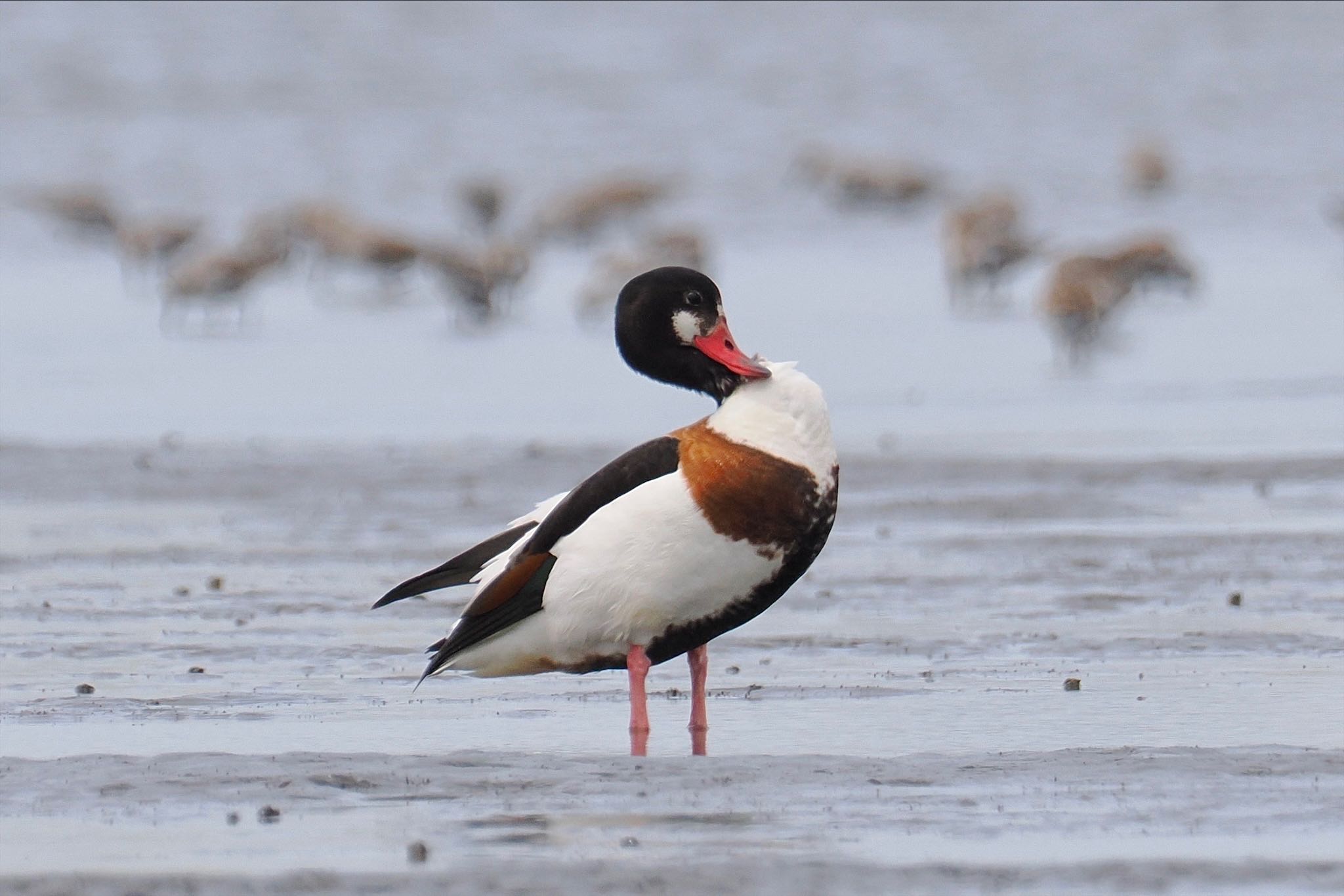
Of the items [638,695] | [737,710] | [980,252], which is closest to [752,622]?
[737,710]

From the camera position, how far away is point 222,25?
41.3 m

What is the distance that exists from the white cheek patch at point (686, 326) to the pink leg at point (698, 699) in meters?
0.78

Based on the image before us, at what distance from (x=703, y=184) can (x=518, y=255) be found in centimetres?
1002

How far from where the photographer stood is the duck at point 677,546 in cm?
625

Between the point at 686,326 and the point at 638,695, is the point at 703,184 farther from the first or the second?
the point at 638,695

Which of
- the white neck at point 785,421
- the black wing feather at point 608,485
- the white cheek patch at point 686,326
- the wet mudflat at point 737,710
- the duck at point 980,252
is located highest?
the duck at point 980,252

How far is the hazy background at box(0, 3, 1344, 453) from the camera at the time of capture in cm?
1478

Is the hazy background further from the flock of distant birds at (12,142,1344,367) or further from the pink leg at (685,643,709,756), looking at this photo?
the pink leg at (685,643,709,756)

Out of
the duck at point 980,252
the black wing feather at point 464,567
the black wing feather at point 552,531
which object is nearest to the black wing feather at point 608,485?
the black wing feather at point 552,531

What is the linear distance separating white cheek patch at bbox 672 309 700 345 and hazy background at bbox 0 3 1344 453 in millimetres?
6224

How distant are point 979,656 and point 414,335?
11842 mm

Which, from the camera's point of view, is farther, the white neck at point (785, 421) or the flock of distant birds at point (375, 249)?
the flock of distant birds at point (375, 249)

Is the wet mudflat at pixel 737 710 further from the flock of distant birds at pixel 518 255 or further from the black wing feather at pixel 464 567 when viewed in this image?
the flock of distant birds at pixel 518 255

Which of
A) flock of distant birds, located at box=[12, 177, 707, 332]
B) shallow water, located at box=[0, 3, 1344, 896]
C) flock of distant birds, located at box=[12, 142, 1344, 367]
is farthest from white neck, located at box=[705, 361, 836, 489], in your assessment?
flock of distant birds, located at box=[12, 177, 707, 332]
